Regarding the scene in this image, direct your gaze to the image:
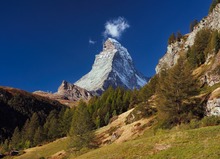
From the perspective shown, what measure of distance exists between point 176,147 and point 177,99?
2887 centimetres

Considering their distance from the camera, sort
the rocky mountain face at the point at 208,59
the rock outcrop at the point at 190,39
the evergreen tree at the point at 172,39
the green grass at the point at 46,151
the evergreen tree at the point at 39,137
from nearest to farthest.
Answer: the rocky mountain face at the point at 208,59 → the green grass at the point at 46,151 → the evergreen tree at the point at 39,137 → the rock outcrop at the point at 190,39 → the evergreen tree at the point at 172,39

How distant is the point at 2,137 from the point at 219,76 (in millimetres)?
166879

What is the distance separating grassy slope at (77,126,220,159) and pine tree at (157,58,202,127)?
2260 cm

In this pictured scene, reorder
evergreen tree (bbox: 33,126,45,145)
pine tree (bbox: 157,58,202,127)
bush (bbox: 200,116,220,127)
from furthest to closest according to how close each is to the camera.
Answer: evergreen tree (bbox: 33,126,45,145) < pine tree (bbox: 157,58,202,127) < bush (bbox: 200,116,220,127)

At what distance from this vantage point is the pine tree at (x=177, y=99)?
57625 millimetres

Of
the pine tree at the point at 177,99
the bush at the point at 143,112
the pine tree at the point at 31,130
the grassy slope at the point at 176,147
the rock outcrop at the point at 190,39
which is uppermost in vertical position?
the rock outcrop at the point at 190,39

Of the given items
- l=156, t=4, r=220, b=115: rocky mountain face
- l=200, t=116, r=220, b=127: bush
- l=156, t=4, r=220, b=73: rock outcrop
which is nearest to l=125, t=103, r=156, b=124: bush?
l=156, t=4, r=220, b=115: rocky mountain face

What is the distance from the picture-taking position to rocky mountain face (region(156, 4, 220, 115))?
54750 millimetres

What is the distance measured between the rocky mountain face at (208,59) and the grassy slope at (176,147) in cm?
2078

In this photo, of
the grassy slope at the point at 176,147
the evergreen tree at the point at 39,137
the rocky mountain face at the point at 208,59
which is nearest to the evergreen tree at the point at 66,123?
the evergreen tree at the point at 39,137

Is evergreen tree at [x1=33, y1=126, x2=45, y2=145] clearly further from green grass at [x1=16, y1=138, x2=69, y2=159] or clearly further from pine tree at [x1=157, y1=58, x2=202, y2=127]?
pine tree at [x1=157, y1=58, x2=202, y2=127]

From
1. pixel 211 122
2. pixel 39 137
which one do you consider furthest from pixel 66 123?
pixel 211 122

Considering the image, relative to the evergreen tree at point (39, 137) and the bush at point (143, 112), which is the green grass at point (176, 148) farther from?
the evergreen tree at point (39, 137)

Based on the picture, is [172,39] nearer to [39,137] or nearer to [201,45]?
[201,45]
